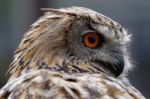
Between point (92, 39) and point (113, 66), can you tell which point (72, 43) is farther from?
point (113, 66)

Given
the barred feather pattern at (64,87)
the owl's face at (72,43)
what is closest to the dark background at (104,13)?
the owl's face at (72,43)

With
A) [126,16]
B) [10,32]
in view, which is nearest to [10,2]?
[10,32]

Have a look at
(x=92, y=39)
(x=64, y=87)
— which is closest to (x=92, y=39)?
(x=92, y=39)

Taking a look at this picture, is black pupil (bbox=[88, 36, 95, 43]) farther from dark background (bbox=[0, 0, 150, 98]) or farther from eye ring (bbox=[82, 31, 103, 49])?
dark background (bbox=[0, 0, 150, 98])

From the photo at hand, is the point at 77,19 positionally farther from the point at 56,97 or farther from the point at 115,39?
the point at 56,97

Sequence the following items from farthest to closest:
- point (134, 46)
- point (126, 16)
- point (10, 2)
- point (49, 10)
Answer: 1. point (10, 2)
2. point (126, 16)
3. point (134, 46)
4. point (49, 10)

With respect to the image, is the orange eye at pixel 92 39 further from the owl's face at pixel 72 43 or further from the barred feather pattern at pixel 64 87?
the barred feather pattern at pixel 64 87

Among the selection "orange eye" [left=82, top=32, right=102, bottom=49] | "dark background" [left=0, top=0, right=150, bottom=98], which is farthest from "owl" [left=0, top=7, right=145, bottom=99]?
"dark background" [left=0, top=0, right=150, bottom=98]
